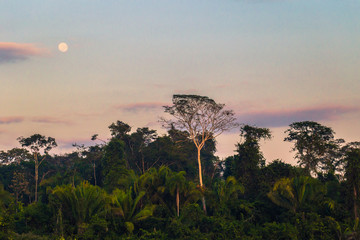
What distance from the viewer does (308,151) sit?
3966cm

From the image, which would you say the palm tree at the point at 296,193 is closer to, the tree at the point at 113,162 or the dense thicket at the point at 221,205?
the dense thicket at the point at 221,205

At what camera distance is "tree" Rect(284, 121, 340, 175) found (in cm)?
3944

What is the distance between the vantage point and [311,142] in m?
39.7

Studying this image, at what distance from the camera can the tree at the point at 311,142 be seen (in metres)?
39.4

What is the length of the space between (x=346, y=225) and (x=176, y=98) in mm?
19990

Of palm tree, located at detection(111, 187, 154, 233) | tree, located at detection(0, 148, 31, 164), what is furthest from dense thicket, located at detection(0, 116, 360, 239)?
tree, located at detection(0, 148, 31, 164)

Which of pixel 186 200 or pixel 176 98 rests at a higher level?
pixel 176 98

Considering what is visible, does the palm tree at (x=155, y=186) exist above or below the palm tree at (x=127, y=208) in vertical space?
above

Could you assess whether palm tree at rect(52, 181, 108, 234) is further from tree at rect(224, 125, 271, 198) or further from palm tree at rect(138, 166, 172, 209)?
tree at rect(224, 125, 271, 198)

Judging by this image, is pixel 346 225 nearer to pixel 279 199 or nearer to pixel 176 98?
pixel 279 199

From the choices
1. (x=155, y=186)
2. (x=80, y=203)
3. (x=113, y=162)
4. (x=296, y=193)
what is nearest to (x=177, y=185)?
(x=155, y=186)

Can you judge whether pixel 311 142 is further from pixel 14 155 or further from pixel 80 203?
pixel 14 155

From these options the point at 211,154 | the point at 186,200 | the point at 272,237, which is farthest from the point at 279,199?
the point at 211,154

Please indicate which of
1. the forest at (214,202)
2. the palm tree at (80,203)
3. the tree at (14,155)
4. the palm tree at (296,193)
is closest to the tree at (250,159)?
the forest at (214,202)
